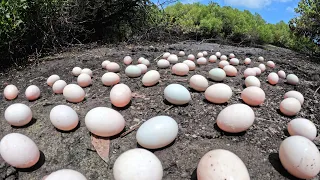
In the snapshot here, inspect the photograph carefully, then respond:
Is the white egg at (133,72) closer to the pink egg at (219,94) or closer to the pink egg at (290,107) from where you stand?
the pink egg at (219,94)

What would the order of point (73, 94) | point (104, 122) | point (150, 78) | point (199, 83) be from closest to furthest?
point (104, 122) → point (73, 94) → point (199, 83) → point (150, 78)

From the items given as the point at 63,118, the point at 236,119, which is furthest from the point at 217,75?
the point at 63,118

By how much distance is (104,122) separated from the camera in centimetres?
156

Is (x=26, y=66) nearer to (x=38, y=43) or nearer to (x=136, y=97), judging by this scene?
(x=38, y=43)

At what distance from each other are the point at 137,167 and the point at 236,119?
0.74 metres

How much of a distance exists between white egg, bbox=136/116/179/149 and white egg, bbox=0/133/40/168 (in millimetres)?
600

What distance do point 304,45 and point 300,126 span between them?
4.92 metres

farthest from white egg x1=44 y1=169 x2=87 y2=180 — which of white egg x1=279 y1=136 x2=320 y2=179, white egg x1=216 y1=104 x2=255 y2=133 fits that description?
white egg x1=279 y1=136 x2=320 y2=179

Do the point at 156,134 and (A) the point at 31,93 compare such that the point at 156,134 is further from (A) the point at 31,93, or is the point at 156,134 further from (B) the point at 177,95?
(A) the point at 31,93

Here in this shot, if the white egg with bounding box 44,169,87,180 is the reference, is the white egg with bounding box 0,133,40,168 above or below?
below

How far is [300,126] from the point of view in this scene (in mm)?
1604

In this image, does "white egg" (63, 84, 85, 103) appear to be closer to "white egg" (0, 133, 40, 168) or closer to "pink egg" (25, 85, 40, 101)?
"pink egg" (25, 85, 40, 101)

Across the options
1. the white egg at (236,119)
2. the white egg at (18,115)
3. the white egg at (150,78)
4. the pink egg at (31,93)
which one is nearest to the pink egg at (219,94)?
the white egg at (236,119)

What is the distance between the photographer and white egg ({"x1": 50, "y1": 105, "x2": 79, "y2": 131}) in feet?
5.48
